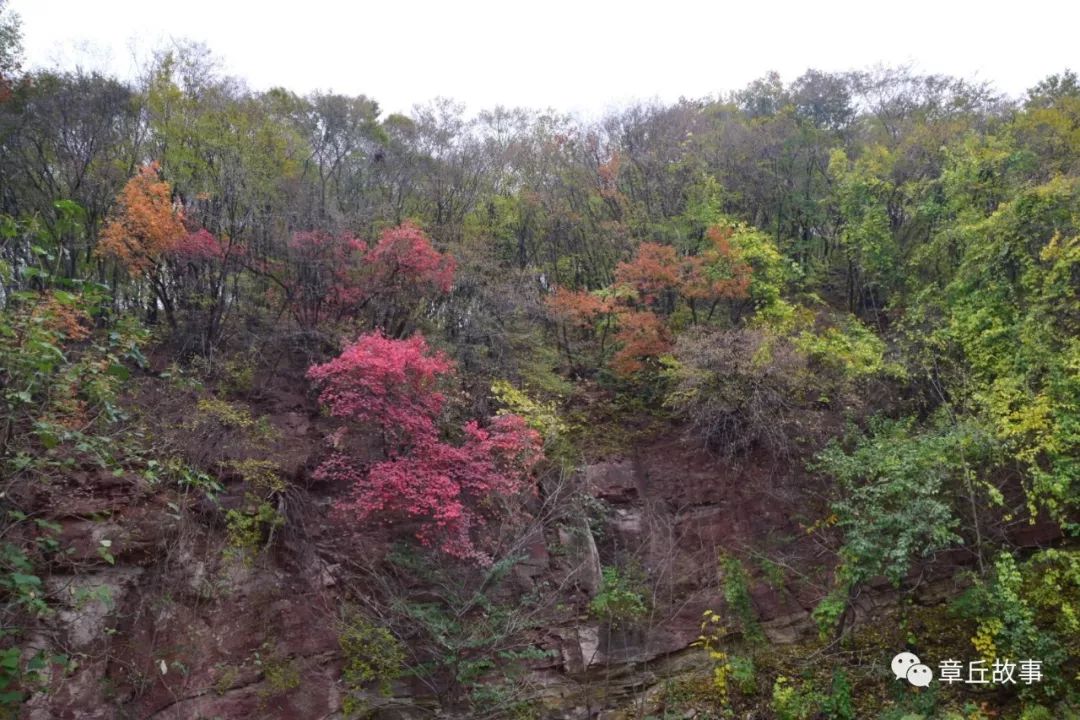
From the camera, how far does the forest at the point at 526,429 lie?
364 inches

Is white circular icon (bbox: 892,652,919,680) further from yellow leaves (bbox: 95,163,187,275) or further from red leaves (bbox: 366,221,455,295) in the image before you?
yellow leaves (bbox: 95,163,187,275)

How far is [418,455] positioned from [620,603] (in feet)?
13.1

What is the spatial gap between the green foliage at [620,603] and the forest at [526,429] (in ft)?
0.20

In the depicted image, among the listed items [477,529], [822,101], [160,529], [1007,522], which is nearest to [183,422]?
[160,529]

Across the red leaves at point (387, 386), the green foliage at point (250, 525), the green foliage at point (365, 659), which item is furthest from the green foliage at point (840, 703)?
the green foliage at point (250, 525)

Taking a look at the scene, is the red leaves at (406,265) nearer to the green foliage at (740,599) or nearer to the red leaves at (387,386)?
the red leaves at (387,386)

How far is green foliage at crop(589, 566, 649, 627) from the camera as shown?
10.9m

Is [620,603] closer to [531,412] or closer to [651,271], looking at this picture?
[531,412]

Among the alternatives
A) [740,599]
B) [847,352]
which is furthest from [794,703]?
[847,352]

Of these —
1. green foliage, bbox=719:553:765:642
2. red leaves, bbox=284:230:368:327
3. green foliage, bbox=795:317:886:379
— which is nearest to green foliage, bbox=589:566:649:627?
green foliage, bbox=719:553:765:642

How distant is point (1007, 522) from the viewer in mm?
10492

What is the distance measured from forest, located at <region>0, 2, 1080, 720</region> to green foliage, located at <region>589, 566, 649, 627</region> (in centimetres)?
6

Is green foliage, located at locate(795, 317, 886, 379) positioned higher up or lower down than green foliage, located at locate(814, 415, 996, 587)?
higher up

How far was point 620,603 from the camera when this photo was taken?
1091cm
